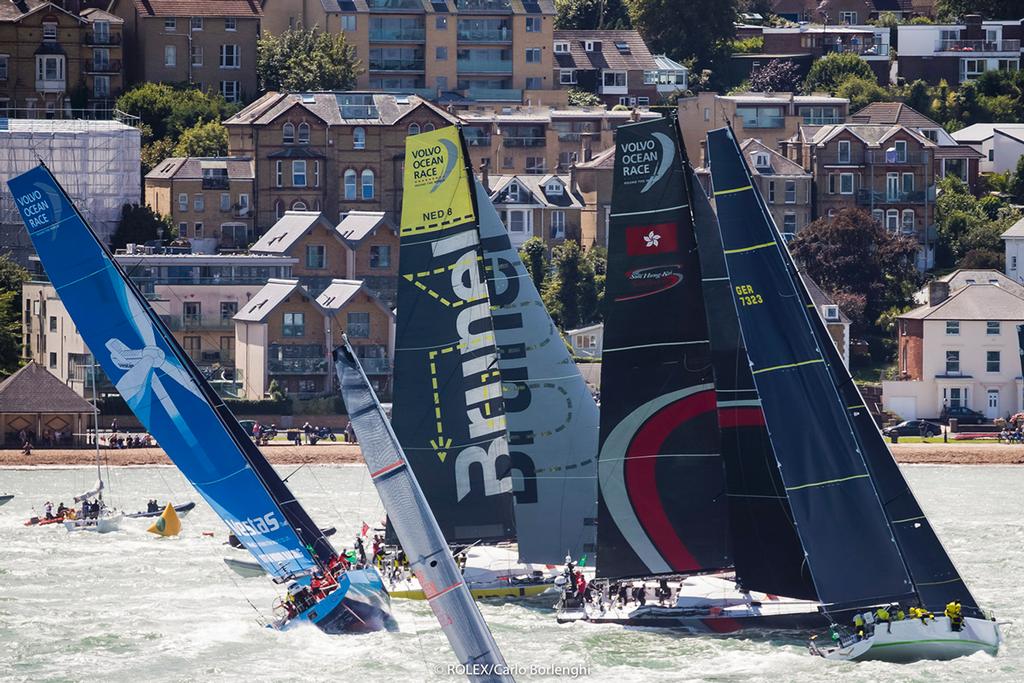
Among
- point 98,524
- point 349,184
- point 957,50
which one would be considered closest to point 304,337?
point 349,184

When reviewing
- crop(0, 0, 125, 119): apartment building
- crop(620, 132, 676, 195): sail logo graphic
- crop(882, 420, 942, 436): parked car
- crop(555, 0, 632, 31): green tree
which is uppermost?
→ crop(555, 0, 632, 31): green tree

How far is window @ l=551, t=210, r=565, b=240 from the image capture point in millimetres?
97000

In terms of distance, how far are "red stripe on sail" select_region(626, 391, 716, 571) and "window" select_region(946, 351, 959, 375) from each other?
46.5m

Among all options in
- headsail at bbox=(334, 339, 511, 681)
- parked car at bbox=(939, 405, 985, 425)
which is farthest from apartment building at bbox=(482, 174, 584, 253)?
headsail at bbox=(334, 339, 511, 681)

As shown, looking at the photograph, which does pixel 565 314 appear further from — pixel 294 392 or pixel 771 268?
pixel 771 268

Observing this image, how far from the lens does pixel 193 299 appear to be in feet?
273

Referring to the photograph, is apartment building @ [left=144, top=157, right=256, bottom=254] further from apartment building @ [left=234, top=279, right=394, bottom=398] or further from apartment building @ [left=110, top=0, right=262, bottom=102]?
apartment building @ [left=110, top=0, right=262, bottom=102]

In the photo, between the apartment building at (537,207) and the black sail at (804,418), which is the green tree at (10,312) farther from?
the black sail at (804,418)

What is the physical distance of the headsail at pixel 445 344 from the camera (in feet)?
130

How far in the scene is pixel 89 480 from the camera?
67.2 meters

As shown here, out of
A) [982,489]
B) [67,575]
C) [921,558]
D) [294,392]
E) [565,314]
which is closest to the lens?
[921,558]

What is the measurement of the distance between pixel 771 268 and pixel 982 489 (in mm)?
30721

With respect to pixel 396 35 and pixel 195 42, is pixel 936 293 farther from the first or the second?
pixel 195 42

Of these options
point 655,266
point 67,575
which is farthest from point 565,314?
point 655,266
